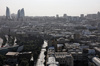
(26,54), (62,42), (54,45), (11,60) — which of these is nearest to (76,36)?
(62,42)

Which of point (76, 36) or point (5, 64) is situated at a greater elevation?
point (76, 36)

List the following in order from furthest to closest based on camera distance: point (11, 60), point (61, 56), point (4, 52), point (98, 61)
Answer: point (4, 52), point (11, 60), point (61, 56), point (98, 61)

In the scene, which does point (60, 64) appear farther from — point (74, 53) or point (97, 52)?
point (97, 52)

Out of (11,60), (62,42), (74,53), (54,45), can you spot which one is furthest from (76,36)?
(11,60)

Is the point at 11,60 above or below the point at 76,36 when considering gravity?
below

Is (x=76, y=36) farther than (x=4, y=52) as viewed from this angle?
Yes

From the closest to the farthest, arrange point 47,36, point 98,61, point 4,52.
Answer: point 98,61, point 4,52, point 47,36

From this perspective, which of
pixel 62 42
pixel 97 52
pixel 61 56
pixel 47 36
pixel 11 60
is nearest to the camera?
pixel 61 56

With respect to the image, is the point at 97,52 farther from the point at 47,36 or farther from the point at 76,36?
the point at 47,36

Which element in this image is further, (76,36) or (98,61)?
(76,36)
